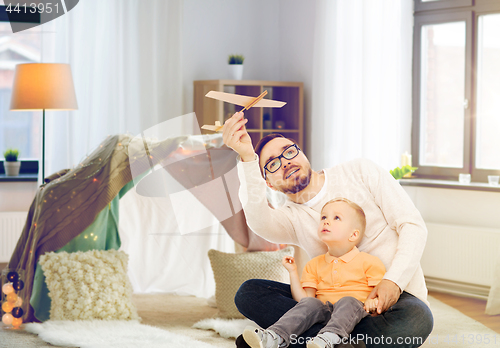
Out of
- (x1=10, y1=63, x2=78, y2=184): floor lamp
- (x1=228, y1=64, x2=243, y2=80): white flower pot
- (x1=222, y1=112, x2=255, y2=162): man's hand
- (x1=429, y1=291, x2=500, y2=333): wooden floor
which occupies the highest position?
(x1=228, y1=64, x2=243, y2=80): white flower pot

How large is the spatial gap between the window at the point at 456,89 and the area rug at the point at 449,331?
1109mm

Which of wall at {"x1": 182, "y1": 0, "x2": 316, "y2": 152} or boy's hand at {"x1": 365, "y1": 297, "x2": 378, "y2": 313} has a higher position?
wall at {"x1": 182, "y1": 0, "x2": 316, "y2": 152}

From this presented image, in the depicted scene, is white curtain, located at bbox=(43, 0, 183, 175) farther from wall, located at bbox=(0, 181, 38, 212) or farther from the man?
the man

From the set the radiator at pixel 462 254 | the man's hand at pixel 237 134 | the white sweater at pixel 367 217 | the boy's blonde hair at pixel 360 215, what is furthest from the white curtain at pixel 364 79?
the man's hand at pixel 237 134

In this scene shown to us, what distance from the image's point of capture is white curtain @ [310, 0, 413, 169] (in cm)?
346

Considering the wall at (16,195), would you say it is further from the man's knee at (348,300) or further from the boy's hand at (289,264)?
the man's knee at (348,300)

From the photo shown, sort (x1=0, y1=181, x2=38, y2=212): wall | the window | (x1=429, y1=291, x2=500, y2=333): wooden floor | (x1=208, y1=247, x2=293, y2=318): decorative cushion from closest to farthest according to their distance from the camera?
1. (x1=208, y1=247, x2=293, y2=318): decorative cushion
2. (x1=429, y1=291, x2=500, y2=333): wooden floor
3. the window
4. (x1=0, y1=181, x2=38, y2=212): wall

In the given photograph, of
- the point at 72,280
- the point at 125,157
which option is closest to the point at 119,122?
the point at 125,157

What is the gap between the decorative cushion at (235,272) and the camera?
2.49 m

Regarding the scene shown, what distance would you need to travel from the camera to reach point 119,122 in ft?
12.4

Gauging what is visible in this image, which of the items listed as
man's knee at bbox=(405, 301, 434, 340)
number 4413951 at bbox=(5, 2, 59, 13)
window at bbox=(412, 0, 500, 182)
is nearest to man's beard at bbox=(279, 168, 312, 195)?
man's knee at bbox=(405, 301, 434, 340)

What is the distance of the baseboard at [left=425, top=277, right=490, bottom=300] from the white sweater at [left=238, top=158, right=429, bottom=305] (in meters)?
1.77

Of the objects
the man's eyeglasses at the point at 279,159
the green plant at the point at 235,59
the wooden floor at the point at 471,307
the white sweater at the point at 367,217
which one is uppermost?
the green plant at the point at 235,59

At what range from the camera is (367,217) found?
1.60m
